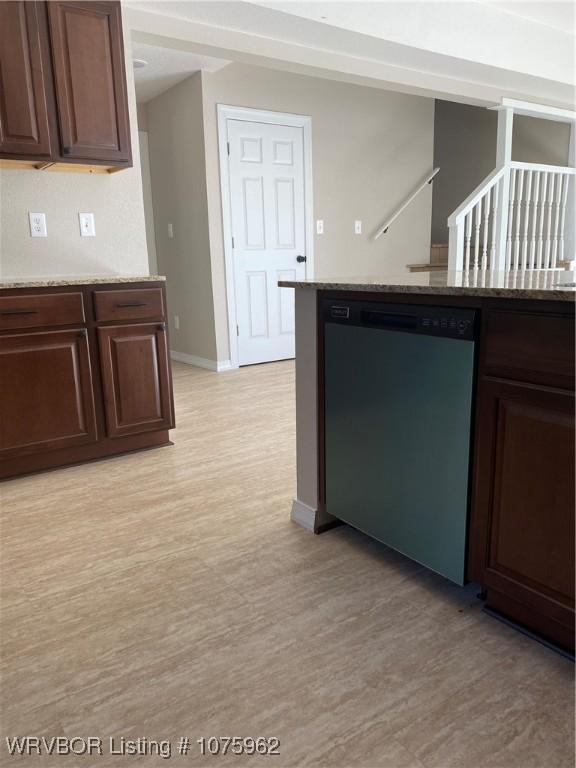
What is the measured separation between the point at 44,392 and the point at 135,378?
0.45 m

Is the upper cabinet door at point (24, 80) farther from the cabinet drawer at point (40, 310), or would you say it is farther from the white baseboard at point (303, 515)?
the white baseboard at point (303, 515)

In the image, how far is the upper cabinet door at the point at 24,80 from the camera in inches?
95.7

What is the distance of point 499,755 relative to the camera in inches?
A: 44.1

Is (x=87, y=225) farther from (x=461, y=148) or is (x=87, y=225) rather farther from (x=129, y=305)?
(x=461, y=148)

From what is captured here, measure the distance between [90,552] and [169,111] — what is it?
4.18 meters

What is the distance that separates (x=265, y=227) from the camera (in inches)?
195

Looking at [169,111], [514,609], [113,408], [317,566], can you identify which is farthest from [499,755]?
[169,111]

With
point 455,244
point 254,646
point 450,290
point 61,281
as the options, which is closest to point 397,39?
point 455,244

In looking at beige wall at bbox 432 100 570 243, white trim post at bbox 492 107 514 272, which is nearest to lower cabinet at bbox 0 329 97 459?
white trim post at bbox 492 107 514 272

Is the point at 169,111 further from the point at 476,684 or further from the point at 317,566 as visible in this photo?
the point at 476,684

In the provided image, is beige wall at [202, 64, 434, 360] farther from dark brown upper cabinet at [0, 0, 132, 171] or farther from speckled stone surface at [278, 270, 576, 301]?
speckled stone surface at [278, 270, 576, 301]

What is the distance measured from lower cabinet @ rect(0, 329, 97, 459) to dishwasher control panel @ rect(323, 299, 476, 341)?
140 centimetres

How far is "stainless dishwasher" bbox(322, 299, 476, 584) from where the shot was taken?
146 cm

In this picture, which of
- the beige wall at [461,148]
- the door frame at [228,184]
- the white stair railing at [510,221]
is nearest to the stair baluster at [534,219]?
the white stair railing at [510,221]
